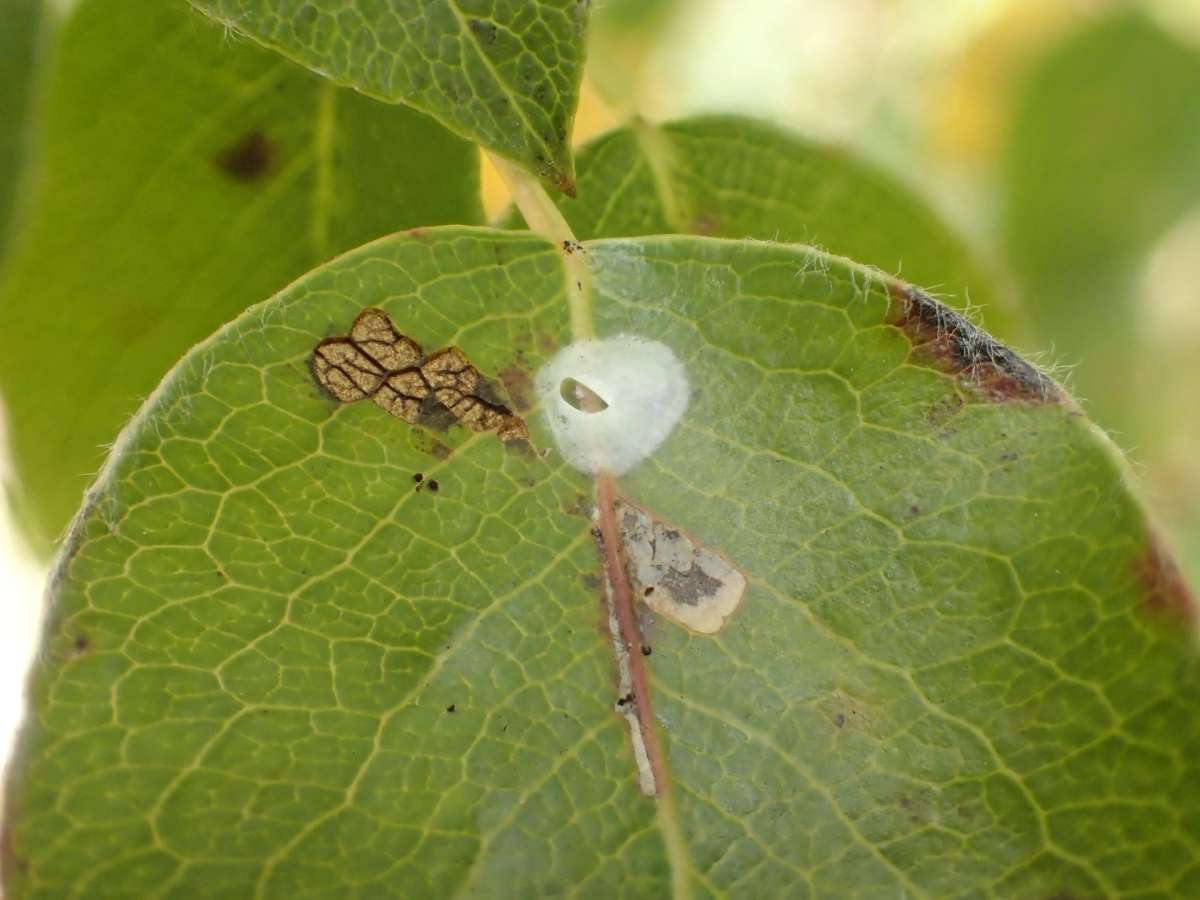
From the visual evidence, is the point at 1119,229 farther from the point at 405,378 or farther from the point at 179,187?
the point at 405,378

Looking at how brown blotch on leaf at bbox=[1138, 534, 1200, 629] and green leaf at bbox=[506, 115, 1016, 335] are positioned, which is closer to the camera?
brown blotch on leaf at bbox=[1138, 534, 1200, 629]

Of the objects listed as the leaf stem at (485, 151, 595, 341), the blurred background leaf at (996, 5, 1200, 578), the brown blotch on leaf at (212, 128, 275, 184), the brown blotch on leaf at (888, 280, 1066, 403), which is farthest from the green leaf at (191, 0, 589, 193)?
the blurred background leaf at (996, 5, 1200, 578)

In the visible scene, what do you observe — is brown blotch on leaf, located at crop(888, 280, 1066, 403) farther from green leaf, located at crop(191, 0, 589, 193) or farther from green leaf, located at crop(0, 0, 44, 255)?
green leaf, located at crop(0, 0, 44, 255)

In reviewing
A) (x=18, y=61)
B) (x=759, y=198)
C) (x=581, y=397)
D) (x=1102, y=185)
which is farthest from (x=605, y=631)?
(x=1102, y=185)

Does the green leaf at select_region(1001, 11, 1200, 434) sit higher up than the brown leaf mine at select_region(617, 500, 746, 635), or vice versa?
the green leaf at select_region(1001, 11, 1200, 434)

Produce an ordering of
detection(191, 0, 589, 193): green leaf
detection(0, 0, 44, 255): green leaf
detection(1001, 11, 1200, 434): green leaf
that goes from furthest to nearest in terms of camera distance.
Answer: detection(1001, 11, 1200, 434): green leaf
detection(0, 0, 44, 255): green leaf
detection(191, 0, 589, 193): green leaf

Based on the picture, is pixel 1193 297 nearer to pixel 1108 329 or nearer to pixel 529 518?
pixel 1108 329

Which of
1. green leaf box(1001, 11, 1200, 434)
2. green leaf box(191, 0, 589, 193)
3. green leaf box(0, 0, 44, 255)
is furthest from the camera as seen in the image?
green leaf box(1001, 11, 1200, 434)
